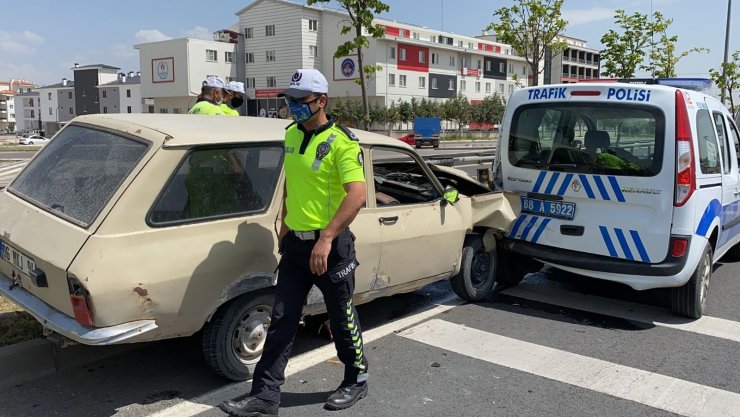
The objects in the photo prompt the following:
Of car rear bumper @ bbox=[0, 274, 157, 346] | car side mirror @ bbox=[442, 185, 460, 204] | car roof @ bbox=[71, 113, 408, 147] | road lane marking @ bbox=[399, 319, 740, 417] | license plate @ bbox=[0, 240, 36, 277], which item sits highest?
car roof @ bbox=[71, 113, 408, 147]

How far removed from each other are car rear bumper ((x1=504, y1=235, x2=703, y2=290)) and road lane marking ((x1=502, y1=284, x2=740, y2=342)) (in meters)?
0.43

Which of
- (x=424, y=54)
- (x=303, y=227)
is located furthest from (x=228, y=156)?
(x=424, y=54)

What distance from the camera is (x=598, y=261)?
5301 millimetres

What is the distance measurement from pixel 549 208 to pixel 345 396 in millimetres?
3019

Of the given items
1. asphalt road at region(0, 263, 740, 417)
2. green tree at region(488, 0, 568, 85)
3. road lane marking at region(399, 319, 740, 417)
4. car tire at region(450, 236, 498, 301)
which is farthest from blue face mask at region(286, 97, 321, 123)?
green tree at region(488, 0, 568, 85)

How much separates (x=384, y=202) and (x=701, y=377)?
2.58 m

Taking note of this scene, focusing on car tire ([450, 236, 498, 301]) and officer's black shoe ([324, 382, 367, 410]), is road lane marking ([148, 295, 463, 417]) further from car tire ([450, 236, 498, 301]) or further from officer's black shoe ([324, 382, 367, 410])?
officer's black shoe ([324, 382, 367, 410])

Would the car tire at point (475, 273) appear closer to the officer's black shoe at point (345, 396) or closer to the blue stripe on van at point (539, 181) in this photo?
the blue stripe on van at point (539, 181)

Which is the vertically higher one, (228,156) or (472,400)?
(228,156)

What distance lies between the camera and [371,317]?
5.27 metres

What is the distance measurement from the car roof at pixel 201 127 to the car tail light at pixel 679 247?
263cm

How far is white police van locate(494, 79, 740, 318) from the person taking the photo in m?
4.93

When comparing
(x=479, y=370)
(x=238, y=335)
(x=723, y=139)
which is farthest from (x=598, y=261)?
(x=238, y=335)

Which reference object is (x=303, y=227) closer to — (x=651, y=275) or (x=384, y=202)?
(x=384, y=202)
